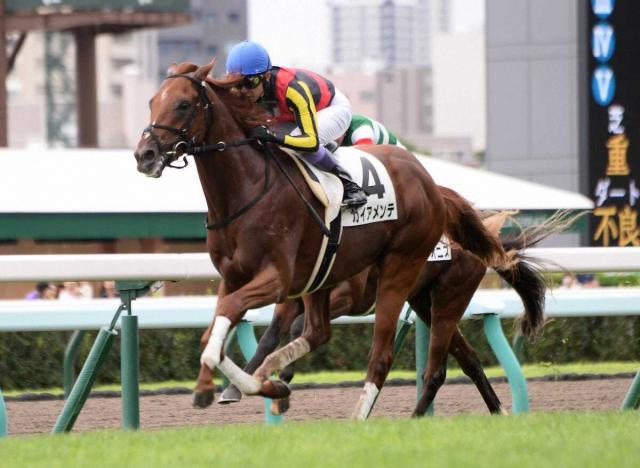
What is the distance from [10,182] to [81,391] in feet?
31.1

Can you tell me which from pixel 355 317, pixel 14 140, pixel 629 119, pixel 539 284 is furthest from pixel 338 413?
pixel 14 140

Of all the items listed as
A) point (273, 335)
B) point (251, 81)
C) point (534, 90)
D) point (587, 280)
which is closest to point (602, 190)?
point (587, 280)

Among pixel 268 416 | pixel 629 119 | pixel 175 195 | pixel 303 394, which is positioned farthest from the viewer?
pixel 629 119

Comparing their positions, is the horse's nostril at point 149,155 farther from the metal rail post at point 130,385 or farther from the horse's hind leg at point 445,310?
the horse's hind leg at point 445,310

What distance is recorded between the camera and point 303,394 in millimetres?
8352

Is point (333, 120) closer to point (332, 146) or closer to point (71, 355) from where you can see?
point (332, 146)

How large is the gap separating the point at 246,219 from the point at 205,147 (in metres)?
0.30

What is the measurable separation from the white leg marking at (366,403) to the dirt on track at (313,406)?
1.34m

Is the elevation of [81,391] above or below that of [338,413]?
above

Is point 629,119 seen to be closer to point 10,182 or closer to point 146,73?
point 10,182

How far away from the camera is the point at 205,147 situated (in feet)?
17.4

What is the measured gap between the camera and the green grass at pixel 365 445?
3926 mm

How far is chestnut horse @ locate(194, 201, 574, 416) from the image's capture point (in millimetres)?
6305

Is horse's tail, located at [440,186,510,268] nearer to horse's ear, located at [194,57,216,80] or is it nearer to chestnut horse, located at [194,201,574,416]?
chestnut horse, located at [194,201,574,416]
